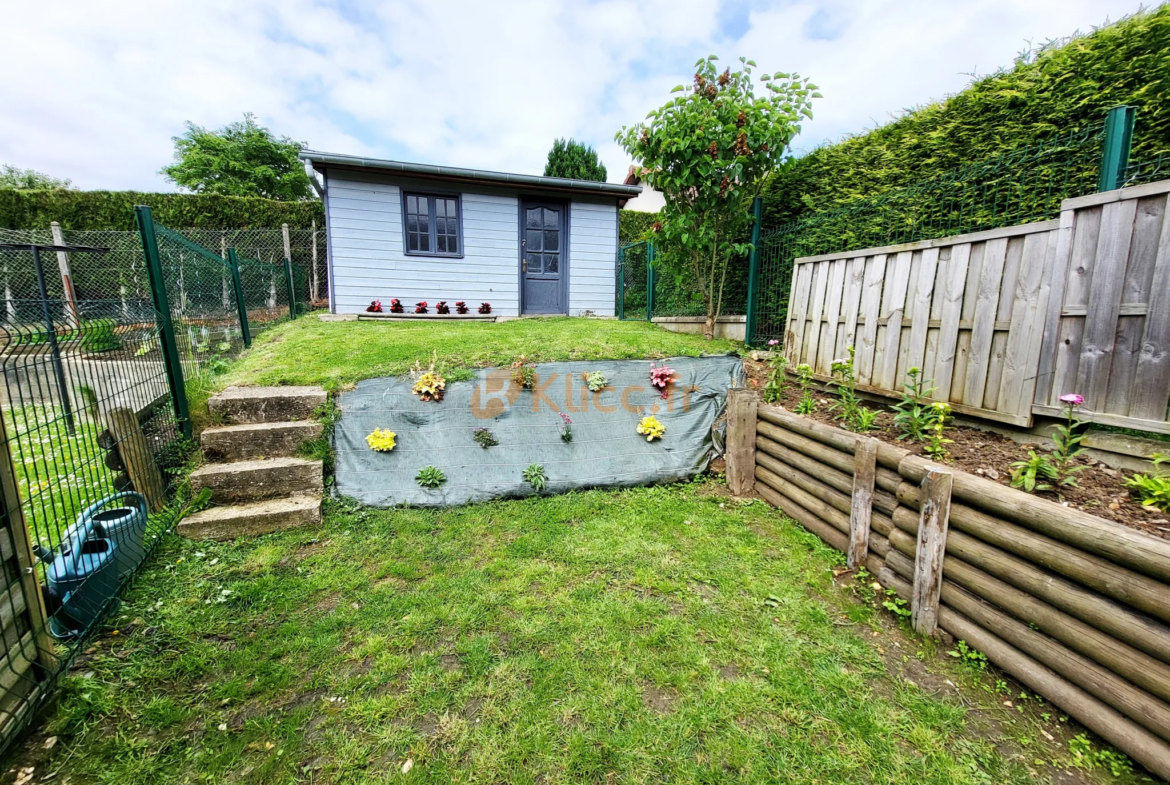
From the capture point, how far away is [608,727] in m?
1.63

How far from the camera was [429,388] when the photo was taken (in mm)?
3801

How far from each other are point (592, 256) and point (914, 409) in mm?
7406

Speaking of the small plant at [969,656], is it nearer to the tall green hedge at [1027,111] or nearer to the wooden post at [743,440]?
the wooden post at [743,440]

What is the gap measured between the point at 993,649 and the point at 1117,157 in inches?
100

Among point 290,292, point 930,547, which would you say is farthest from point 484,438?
point 290,292

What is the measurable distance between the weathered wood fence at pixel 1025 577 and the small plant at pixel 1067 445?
1.11 ft

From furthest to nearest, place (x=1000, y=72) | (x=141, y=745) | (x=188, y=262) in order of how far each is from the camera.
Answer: (x=188, y=262) → (x=1000, y=72) → (x=141, y=745)

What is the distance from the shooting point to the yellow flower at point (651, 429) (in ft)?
13.0

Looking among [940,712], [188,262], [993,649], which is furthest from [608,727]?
[188,262]

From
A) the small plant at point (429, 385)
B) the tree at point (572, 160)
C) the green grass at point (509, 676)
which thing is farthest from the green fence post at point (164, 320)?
the tree at point (572, 160)

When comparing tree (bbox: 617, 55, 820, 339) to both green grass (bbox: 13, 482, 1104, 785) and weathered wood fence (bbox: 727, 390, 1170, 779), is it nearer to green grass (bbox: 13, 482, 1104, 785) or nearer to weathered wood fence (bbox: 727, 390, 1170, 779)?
weathered wood fence (bbox: 727, 390, 1170, 779)

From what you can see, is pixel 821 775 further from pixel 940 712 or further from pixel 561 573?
pixel 561 573

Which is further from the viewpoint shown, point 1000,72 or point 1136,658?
point 1000,72

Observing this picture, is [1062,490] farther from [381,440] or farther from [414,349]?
[414,349]
